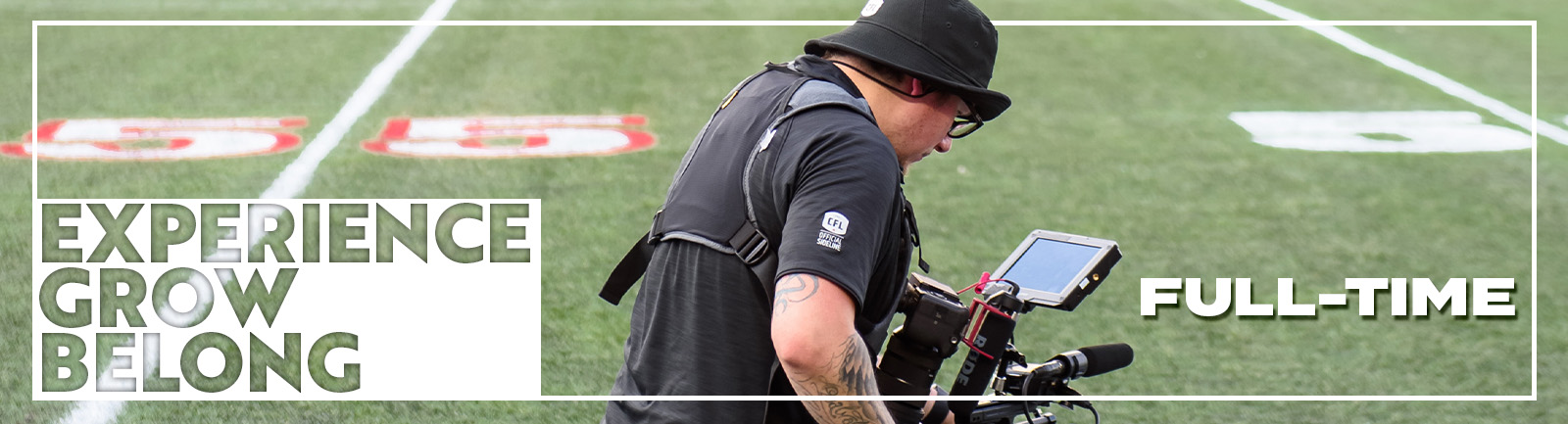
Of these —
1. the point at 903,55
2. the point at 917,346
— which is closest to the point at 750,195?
the point at 903,55

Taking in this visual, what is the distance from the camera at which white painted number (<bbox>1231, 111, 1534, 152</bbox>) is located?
9.09 m

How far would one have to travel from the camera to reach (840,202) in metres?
2.20

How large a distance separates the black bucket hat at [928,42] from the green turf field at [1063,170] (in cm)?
252

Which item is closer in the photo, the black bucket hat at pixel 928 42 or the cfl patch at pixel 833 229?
the cfl patch at pixel 833 229

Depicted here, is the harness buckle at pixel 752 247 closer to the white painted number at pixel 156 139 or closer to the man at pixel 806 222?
the man at pixel 806 222

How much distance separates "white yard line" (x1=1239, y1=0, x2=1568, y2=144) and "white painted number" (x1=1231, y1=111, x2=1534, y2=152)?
0.26m

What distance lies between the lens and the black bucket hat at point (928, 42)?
8.04 feet

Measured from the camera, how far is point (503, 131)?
9.15 m

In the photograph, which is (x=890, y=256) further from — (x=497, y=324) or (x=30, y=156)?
(x=30, y=156)

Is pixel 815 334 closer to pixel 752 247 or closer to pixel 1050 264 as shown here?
pixel 752 247

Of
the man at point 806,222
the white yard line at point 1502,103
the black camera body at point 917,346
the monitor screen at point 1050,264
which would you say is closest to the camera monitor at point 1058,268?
the monitor screen at point 1050,264

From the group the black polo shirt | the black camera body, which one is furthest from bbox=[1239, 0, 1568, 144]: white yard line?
the black polo shirt

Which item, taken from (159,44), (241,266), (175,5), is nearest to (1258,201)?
(241,266)

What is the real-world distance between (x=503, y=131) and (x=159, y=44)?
4430 mm
